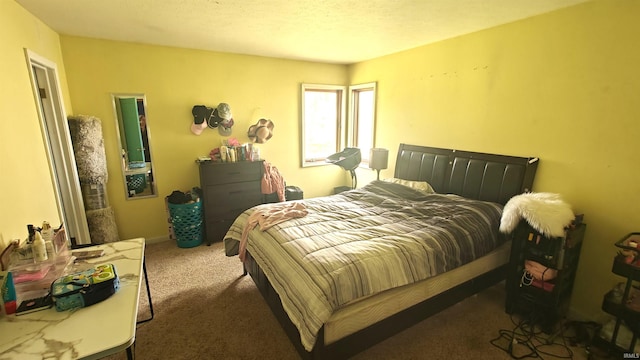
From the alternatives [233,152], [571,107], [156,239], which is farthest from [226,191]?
[571,107]

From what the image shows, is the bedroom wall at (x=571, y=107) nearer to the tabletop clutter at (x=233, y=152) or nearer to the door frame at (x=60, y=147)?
the tabletop clutter at (x=233, y=152)

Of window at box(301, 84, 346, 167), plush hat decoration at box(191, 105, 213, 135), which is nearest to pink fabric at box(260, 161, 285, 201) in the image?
window at box(301, 84, 346, 167)

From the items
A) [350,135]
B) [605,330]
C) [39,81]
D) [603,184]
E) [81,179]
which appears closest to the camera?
[605,330]

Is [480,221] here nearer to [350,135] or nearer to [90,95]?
[350,135]

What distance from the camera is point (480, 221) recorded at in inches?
92.4

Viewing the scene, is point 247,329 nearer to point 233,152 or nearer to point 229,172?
point 229,172

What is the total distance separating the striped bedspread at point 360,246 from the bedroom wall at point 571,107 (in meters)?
0.62

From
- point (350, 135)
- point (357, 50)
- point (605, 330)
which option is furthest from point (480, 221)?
point (350, 135)

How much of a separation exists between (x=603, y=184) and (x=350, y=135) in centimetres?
317

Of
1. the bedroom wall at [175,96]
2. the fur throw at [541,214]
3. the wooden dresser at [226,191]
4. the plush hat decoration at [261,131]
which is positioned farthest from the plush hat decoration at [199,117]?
the fur throw at [541,214]

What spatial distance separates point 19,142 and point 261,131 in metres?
2.42

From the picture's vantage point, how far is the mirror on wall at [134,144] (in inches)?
128

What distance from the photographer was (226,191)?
354cm

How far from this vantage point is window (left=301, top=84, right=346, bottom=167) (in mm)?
4438
